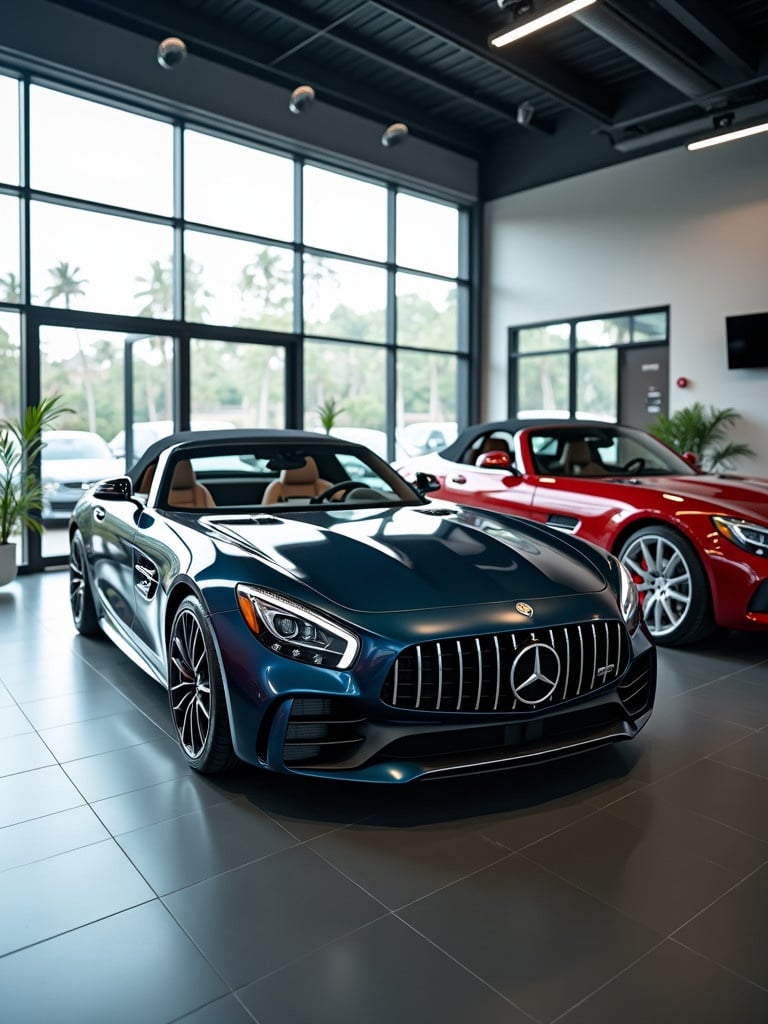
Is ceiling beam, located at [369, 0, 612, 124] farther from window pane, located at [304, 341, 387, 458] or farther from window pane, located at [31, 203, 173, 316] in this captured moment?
window pane, located at [304, 341, 387, 458]

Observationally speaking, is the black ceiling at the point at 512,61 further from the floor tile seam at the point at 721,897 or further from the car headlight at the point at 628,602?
the floor tile seam at the point at 721,897

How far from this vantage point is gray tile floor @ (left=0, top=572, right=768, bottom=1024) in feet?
5.40

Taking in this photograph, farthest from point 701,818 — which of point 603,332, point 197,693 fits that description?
point 603,332

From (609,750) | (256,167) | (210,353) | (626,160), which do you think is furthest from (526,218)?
(609,750)

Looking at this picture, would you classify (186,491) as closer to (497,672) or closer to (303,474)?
(303,474)

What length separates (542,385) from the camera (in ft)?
35.3

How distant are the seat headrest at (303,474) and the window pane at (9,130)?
16.3 ft

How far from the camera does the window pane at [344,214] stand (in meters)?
9.40

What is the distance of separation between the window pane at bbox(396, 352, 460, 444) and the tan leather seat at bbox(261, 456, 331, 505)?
6.44m

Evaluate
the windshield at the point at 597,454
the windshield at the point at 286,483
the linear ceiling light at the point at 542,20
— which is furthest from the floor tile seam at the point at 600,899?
the linear ceiling light at the point at 542,20

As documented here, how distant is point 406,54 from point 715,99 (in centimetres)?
317

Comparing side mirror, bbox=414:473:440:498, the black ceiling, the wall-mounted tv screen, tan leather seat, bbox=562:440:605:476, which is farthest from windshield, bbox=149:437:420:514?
the wall-mounted tv screen

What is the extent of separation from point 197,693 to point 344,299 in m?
7.75

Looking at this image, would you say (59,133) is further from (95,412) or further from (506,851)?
(506,851)
